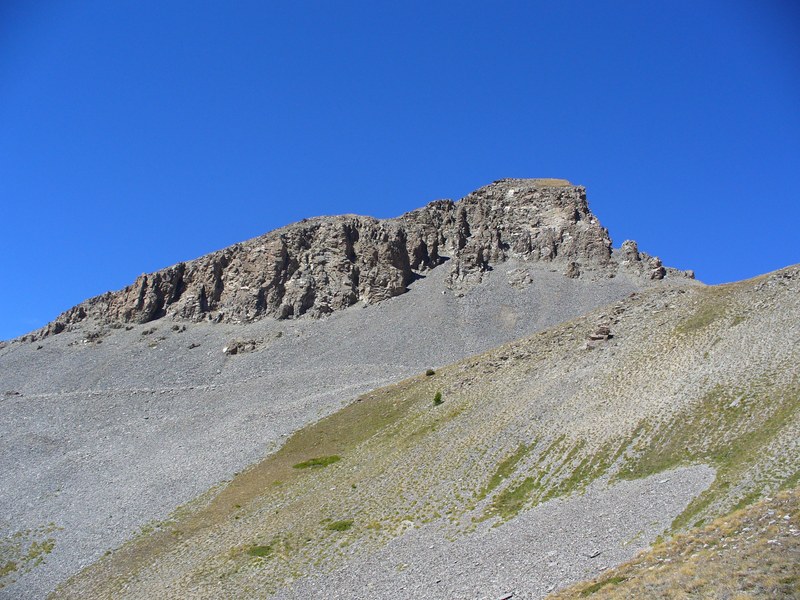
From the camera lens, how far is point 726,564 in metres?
17.3

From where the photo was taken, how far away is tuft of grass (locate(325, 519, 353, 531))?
3659cm

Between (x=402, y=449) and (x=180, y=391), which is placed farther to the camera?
(x=180, y=391)

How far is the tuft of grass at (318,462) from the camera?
50156 mm

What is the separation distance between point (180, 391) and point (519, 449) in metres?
63.8

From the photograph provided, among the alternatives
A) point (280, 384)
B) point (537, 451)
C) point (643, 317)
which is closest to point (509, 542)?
point (537, 451)

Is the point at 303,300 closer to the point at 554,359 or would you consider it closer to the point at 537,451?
the point at 554,359

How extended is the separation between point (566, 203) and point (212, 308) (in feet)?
306

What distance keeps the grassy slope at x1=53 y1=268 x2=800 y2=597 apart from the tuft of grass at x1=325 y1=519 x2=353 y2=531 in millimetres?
164

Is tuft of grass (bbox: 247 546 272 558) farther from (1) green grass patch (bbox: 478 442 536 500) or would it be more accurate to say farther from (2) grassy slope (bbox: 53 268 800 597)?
(1) green grass patch (bbox: 478 442 536 500)

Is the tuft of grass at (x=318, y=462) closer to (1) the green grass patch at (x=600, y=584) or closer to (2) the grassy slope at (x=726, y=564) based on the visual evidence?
(2) the grassy slope at (x=726, y=564)

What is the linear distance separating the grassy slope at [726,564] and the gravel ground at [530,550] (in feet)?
10.6

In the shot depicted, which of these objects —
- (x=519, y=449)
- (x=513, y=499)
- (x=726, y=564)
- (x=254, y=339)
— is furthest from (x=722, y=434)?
(x=254, y=339)

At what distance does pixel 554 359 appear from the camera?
192ft

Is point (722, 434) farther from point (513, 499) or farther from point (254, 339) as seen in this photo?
point (254, 339)
